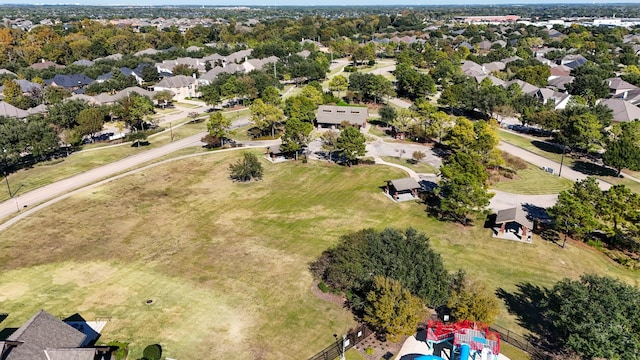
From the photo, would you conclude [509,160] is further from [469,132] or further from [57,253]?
[57,253]

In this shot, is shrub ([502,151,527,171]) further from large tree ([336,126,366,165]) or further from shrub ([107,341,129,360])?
shrub ([107,341,129,360])

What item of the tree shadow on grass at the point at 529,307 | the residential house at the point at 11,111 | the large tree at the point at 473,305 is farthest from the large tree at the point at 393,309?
the residential house at the point at 11,111

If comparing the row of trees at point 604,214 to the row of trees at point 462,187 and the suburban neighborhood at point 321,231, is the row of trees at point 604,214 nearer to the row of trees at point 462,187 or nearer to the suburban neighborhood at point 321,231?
the suburban neighborhood at point 321,231

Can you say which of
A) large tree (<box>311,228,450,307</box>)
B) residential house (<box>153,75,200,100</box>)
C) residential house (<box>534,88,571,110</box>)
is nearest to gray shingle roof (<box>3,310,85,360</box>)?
large tree (<box>311,228,450,307</box>)

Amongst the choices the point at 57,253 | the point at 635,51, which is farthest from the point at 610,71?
the point at 57,253

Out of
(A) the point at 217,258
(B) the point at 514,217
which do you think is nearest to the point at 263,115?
(A) the point at 217,258

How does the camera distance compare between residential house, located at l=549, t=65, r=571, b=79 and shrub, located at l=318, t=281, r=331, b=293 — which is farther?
residential house, located at l=549, t=65, r=571, b=79
